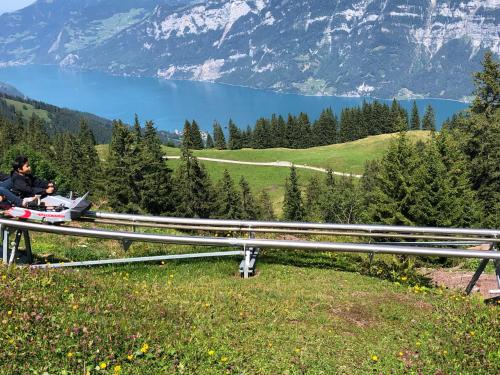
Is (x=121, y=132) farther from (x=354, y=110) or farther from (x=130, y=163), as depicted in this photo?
(x=354, y=110)

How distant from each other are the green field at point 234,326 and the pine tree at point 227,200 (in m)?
61.0

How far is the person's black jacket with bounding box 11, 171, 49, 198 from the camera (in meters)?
13.0

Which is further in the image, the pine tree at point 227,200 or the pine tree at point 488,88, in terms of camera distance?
the pine tree at point 227,200

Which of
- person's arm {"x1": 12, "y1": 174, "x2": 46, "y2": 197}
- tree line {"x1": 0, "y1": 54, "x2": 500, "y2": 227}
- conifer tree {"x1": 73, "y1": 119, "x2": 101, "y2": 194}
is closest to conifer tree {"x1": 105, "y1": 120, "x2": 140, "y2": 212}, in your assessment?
tree line {"x1": 0, "y1": 54, "x2": 500, "y2": 227}

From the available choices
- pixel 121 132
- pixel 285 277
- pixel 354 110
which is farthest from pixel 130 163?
pixel 354 110

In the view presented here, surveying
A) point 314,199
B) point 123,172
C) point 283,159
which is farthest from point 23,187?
point 283,159

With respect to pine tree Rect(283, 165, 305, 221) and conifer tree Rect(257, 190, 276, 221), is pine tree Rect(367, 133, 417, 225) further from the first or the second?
conifer tree Rect(257, 190, 276, 221)

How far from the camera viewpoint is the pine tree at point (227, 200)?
71750 millimetres

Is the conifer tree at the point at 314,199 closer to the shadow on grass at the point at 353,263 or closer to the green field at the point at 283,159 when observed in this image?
the green field at the point at 283,159

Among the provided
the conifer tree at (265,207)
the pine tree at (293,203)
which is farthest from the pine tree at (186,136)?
the pine tree at (293,203)

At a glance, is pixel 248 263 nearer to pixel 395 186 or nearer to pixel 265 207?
pixel 395 186

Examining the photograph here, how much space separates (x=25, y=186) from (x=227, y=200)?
195 ft

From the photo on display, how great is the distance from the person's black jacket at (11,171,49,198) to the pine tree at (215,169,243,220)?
58.0 meters

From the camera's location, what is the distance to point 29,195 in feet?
42.7
